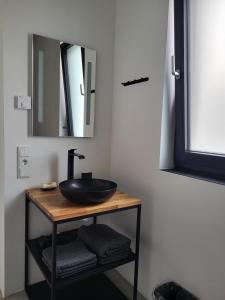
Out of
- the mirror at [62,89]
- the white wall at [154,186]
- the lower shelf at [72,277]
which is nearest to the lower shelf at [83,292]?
the white wall at [154,186]

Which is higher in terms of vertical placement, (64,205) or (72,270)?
(64,205)

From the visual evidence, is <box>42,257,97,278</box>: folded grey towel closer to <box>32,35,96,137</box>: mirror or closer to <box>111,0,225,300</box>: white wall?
<box>111,0,225,300</box>: white wall

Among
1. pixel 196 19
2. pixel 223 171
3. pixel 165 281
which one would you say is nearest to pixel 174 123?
pixel 223 171

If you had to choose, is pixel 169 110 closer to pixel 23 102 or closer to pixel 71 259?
pixel 23 102

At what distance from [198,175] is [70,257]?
2.88 feet

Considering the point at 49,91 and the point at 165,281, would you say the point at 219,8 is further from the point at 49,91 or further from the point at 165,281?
the point at 165,281

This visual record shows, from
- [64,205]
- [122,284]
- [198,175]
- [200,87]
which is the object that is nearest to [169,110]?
[200,87]

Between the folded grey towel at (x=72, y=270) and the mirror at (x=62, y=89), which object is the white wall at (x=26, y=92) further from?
the folded grey towel at (x=72, y=270)

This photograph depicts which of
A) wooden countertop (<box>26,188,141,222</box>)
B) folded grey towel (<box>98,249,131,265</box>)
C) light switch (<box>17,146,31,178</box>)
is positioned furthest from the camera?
light switch (<box>17,146,31,178</box>)

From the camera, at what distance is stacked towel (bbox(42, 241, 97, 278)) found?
1.29 m

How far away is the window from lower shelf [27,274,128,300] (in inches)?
40.2

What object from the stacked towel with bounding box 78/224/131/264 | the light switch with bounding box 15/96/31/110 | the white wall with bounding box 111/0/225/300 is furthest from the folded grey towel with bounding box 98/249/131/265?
the light switch with bounding box 15/96/31/110

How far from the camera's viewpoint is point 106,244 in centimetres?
145

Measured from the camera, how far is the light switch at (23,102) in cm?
151
